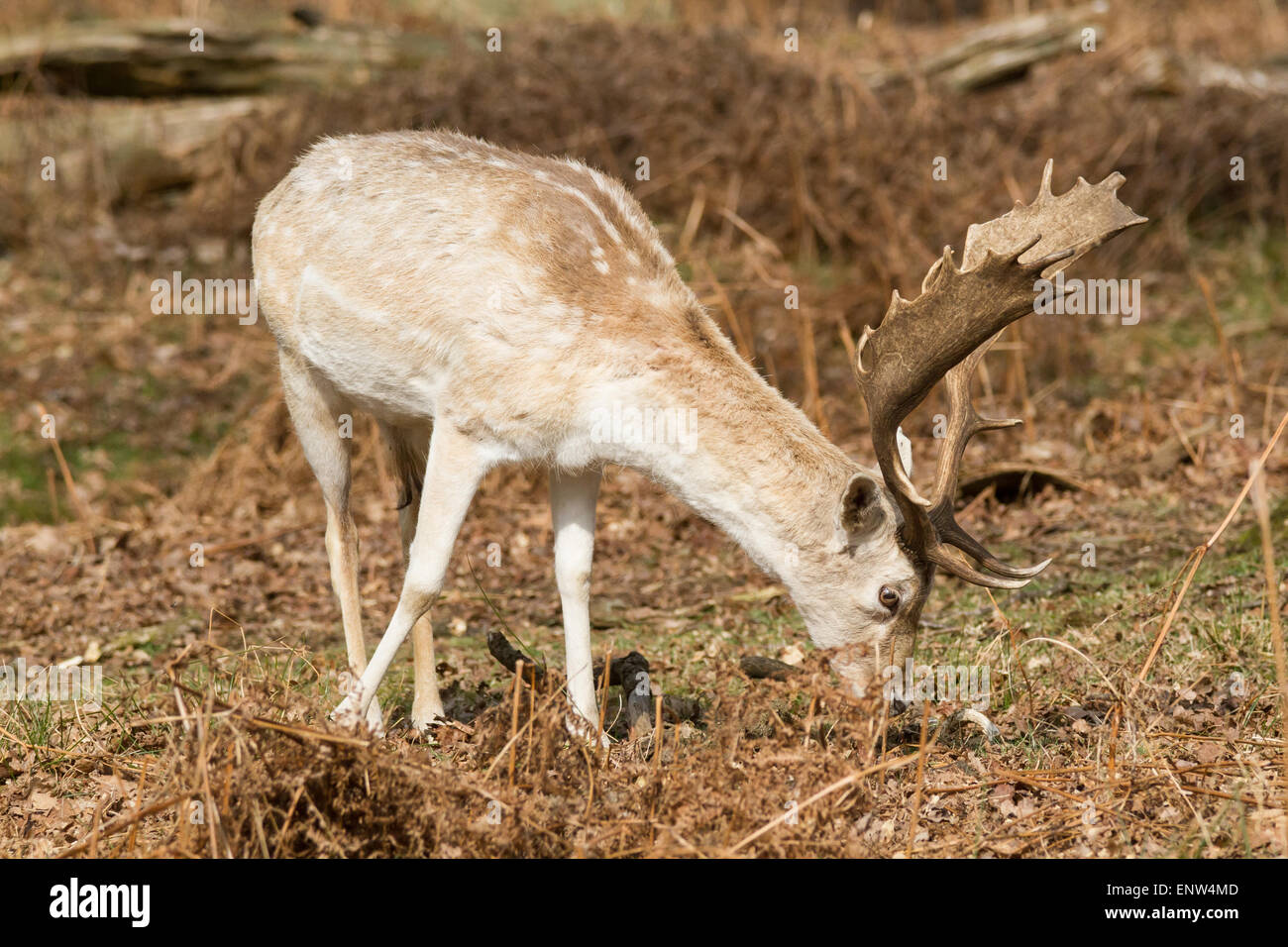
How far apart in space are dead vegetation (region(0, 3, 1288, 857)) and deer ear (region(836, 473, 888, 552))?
558 mm

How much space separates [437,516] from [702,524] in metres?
3.88

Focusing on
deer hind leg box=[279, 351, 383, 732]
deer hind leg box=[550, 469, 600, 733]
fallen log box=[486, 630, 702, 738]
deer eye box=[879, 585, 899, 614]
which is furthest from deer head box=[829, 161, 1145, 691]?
deer hind leg box=[279, 351, 383, 732]

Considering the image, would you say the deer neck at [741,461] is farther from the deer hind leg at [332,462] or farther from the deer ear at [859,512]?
the deer hind leg at [332,462]

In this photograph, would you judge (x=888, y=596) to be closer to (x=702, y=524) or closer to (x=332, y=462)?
(x=332, y=462)

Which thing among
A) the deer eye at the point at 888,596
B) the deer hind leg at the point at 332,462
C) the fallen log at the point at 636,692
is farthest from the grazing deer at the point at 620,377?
the deer hind leg at the point at 332,462

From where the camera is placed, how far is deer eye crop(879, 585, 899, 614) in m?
5.17

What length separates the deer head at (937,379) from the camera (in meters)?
4.73

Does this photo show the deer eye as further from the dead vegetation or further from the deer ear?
the dead vegetation

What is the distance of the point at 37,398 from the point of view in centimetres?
1087

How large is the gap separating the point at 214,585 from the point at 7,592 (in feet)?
4.06

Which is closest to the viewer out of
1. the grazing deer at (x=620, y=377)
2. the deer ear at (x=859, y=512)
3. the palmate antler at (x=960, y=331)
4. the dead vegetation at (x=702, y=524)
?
the dead vegetation at (x=702, y=524)

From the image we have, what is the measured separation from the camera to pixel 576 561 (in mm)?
5656
